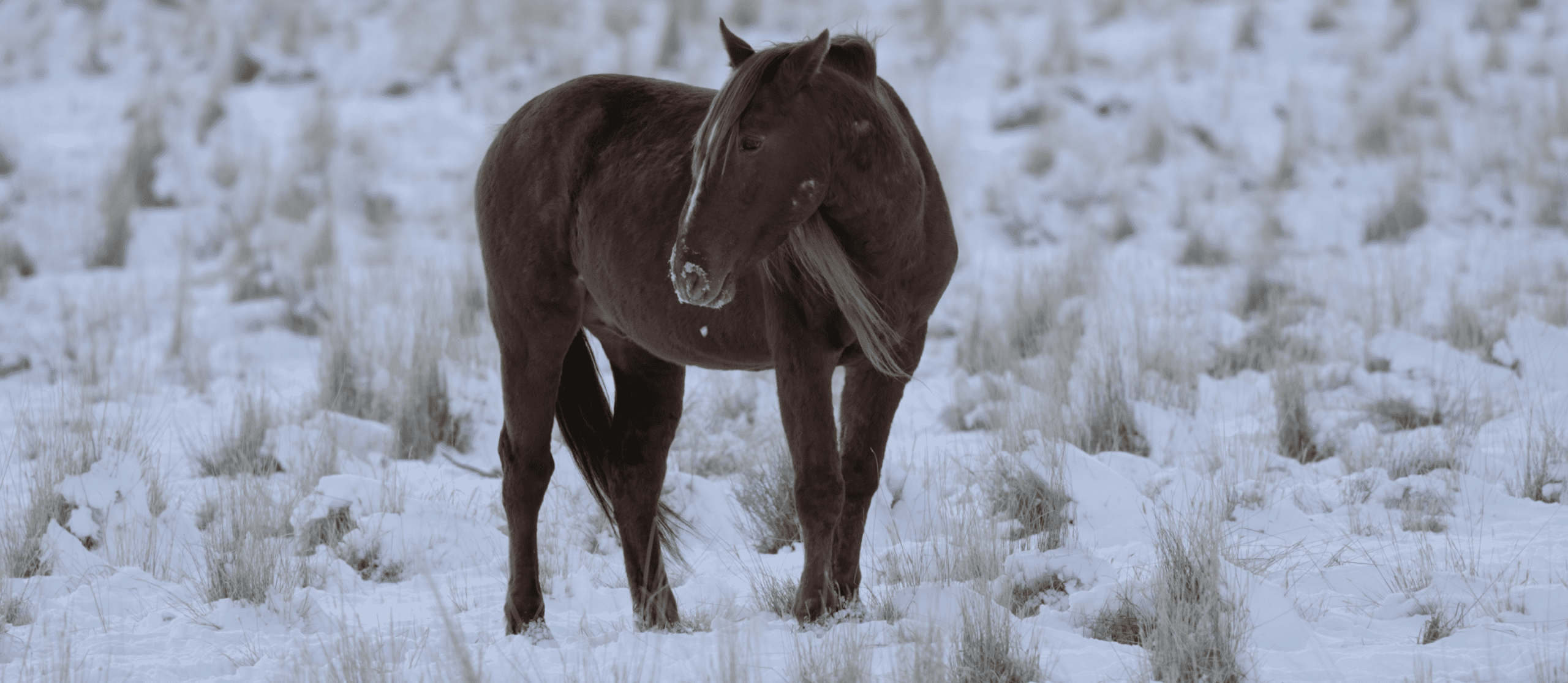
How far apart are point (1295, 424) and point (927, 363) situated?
2471mm

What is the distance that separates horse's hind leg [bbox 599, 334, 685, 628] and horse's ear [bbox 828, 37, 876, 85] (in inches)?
47.6

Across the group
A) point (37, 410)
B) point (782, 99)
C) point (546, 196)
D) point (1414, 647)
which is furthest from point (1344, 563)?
point (37, 410)

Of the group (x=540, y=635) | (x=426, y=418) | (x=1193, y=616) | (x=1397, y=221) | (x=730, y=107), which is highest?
(x=1397, y=221)

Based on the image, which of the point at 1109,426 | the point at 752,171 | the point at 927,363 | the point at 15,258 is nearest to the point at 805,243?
the point at 752,171

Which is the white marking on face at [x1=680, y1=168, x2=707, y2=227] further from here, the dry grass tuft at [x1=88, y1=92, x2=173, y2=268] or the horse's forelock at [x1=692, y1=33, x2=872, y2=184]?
the dry grass tuft at [x1=88, y1=92, x2=173, y2=268]

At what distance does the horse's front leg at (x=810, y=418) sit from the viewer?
3.14m

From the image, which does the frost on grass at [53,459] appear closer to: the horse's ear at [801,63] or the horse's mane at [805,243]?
the horse's mane at [805,243]

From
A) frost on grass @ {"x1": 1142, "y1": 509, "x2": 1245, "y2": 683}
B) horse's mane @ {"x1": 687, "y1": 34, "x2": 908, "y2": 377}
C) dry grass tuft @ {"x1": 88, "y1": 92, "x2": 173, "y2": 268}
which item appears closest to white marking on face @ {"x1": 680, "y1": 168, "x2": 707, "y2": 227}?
horse's mane @ {"x1": 687, "y1": 34, "x2": 908, "y2": 377}

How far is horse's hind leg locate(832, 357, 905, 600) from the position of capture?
3.38 m

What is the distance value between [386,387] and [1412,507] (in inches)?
194

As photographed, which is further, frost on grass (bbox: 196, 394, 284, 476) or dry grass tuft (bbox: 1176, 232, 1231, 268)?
dry grass tuft (bbox: 1176, 232, 1231, 268)

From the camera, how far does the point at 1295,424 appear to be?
547cm

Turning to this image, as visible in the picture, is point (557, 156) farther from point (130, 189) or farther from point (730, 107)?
point (130, 189)

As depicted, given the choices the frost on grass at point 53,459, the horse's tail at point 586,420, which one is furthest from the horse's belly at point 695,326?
the frost on grass at point 53,459
